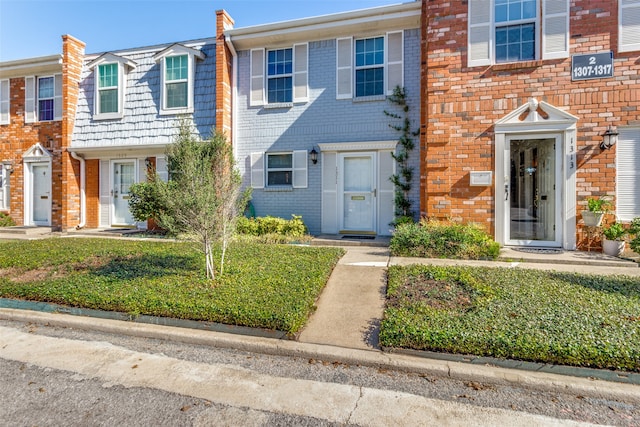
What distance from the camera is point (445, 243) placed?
6.45 metres

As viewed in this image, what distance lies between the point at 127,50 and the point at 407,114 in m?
8.99

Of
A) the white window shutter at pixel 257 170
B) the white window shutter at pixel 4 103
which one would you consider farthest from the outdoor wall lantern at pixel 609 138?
the white window shutter at pixel 4 103

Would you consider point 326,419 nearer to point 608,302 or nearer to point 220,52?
point 608,302

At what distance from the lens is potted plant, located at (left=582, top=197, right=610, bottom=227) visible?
21.2 feet

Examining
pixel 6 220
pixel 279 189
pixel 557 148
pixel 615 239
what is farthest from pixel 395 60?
pixel 6 220

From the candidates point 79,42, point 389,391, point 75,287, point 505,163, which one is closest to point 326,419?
point 389,391

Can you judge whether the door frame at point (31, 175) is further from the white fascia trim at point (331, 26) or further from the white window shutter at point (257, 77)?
the white fascia trim at point (331, 26)

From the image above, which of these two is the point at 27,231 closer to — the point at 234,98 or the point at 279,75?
the point at 234,98

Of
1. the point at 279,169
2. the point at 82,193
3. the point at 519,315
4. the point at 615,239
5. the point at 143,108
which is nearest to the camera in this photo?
the point at 519,315

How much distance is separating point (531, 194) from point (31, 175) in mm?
15029

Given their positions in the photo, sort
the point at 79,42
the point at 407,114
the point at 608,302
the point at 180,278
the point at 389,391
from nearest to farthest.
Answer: the point at 389,391
the point at 608,302
the point at 180,278
the point at 407,114
the point at 79,42

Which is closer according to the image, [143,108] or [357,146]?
[357,146]

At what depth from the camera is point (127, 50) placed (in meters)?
10.9

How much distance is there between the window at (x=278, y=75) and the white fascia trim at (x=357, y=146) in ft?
5.03
